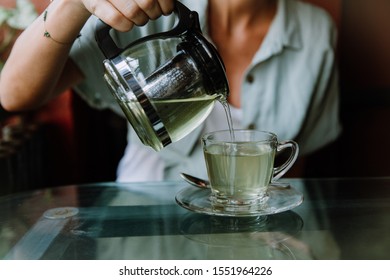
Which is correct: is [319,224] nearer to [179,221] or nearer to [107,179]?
[179,221]

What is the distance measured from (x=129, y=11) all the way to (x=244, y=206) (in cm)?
25

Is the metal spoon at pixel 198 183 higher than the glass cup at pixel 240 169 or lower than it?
lower

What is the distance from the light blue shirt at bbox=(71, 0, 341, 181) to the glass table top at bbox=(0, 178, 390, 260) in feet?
0.93

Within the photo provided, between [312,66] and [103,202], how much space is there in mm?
548

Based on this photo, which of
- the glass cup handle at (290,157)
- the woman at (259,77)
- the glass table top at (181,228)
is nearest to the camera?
the glass table top at (181,228)

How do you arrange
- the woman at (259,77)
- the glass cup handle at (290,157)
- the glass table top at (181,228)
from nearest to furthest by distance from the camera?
the glass table top at (181,228) < the glass cup handle at (290,157) < the woman at (259,77)

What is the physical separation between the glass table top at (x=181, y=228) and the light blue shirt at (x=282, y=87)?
0.28m

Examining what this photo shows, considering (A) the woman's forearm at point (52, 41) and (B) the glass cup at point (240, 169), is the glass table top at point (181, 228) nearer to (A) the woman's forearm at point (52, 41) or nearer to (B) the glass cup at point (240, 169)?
(B) the glass cup at point (240, 169)

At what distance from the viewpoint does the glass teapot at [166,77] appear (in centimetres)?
54

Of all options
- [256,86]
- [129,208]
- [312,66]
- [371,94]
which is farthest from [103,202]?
[371,94]

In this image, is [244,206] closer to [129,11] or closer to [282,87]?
[129,11]

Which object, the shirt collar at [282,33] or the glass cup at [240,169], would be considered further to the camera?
the shirt collar at [282,33]

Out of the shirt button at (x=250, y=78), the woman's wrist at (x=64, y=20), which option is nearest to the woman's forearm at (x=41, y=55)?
the woman's wrist at (x=64, y=20)

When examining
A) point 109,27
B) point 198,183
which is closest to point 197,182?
point 198,183
